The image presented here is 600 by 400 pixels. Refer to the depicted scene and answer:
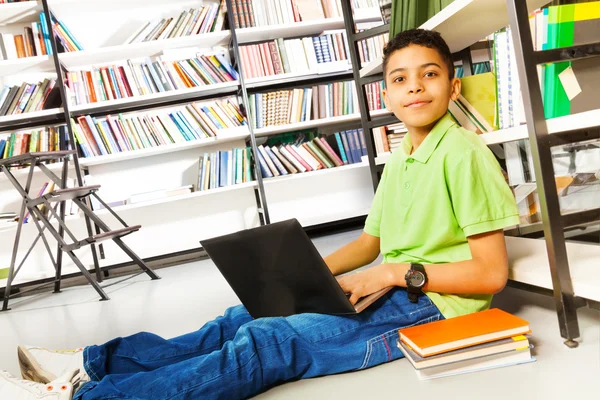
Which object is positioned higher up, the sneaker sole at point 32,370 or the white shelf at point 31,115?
the white shelf at point 31,115

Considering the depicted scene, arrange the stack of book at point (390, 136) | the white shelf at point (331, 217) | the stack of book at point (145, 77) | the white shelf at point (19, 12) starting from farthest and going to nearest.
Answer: the white shelf at point (331, 217) < the stack of book at point (145, 77) < the white shelf at point (19, 12) < the stack of book at point (390, 136)

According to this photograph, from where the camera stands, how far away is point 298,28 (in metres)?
3.76

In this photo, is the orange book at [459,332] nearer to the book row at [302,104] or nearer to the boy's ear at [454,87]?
the boy's ear at [454,87]

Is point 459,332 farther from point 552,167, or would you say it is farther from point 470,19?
point 470,19

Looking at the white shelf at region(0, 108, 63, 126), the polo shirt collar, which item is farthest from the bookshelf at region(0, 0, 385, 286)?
the polo shirt collar

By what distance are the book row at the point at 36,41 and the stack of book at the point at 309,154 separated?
→ 4.52 feet

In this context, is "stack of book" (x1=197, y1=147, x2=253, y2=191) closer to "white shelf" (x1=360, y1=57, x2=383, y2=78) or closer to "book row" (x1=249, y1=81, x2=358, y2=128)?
"book row" (x1=249, y1=81, x2=358, y2=128)

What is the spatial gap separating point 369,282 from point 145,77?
2.87 metres

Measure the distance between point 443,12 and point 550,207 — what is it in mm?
539

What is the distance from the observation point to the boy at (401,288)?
105 cm

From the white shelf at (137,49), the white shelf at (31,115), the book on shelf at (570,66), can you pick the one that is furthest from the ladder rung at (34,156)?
the book on shelf at (570,66)

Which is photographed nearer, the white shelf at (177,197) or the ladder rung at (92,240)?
the ladder rung at (92,240)

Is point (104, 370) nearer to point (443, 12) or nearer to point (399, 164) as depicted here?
point (399, 164)

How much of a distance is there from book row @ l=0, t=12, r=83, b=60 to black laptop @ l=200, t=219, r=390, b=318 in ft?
9.51
